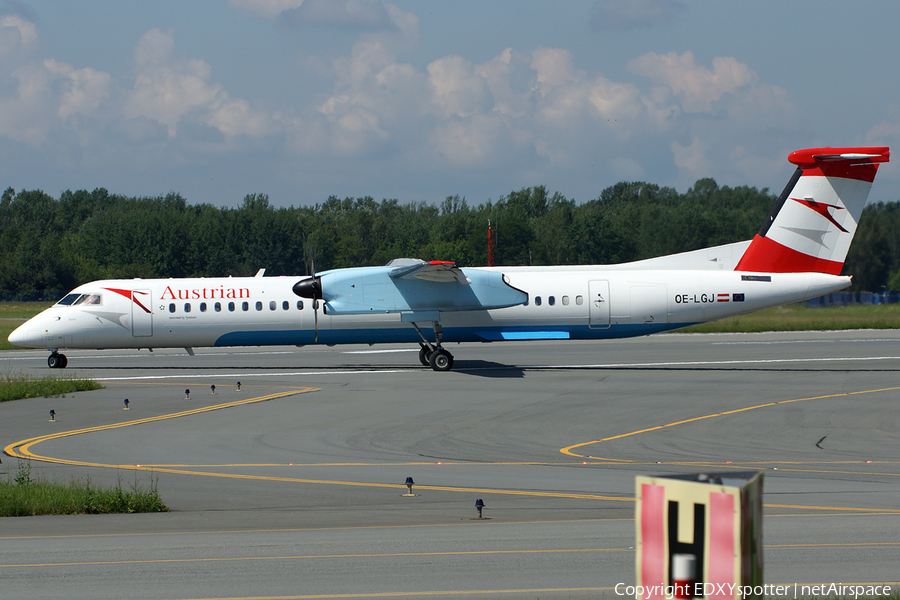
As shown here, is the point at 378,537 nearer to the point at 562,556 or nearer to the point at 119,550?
the point at 562,556

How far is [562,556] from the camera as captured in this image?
7520mm

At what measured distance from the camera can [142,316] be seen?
27.1 meters

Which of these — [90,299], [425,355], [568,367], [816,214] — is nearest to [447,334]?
[425,355]

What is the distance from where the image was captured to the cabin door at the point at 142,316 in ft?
89.0

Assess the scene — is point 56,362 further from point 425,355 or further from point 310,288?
point 425,355

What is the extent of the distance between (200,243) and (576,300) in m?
65.3

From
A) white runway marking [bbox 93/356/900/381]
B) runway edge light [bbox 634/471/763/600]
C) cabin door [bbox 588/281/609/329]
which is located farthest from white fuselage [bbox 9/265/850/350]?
runway edge light [bbox 634/471/763/600]

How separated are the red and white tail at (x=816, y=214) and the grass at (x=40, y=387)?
21.3 metres

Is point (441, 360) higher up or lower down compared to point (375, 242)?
lower down

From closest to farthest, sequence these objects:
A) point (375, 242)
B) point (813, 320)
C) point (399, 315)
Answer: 1. point (399, 315)
2. point (813, 320)
3. point (375, 242)

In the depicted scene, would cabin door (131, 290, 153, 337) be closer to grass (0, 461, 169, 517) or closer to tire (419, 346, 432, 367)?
tire (419, 346, 432, 367)

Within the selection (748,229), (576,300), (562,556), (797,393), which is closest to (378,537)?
(562,556)

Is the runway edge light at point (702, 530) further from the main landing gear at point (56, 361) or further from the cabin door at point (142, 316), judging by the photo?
the main landing gear at point (56, 361)

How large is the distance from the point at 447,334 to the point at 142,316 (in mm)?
10638
